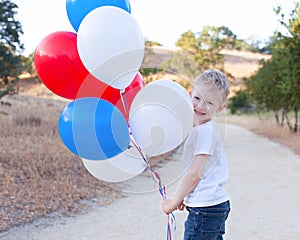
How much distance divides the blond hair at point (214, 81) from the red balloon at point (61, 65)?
80 cm

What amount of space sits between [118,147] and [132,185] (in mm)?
403

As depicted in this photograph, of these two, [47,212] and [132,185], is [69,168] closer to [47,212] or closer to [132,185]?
[47,212]

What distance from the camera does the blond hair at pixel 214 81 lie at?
2.35 m

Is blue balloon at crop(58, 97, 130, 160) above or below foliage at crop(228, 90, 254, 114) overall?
above

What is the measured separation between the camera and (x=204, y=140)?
2.31m

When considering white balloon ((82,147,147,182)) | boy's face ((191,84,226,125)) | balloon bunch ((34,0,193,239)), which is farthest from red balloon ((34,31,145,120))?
boy's face ((191,84,226,125))

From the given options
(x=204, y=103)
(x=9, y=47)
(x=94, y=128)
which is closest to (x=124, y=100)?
(x=94, y=128)

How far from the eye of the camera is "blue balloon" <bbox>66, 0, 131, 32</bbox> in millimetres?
2773

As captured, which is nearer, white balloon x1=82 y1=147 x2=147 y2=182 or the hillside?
white balloon x1=82 y1=147 x2=147 y2=182

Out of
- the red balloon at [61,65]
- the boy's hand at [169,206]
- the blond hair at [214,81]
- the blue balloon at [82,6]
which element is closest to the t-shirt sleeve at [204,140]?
the blond hair at [214,81]

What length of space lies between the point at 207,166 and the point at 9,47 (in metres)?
10.2

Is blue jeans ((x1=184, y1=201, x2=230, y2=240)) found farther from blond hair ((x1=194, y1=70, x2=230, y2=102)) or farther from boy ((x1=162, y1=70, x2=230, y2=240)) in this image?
blond hair ((x1=194, y1=70, x2=230, y2=102))

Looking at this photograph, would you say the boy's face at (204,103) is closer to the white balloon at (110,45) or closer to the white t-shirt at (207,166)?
the white t-shirt at (207,166)

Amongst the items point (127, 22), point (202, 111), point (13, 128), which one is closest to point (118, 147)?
point (202, 111)
